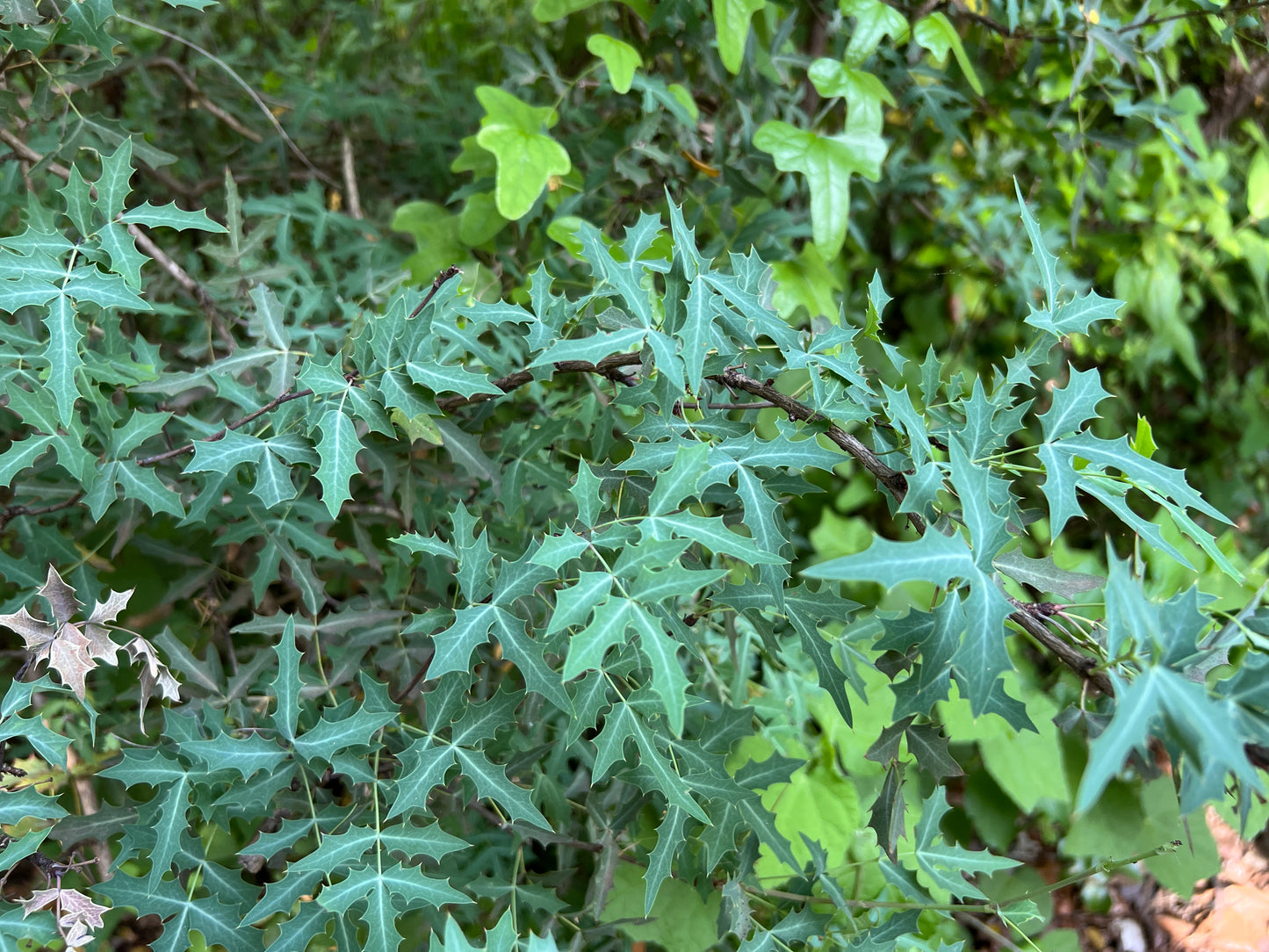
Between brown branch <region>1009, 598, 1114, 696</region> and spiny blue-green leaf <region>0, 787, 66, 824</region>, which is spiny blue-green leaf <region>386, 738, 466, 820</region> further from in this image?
brown branch <region>1009, 598, 1114, 696</region>

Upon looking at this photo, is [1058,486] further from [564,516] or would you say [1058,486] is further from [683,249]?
[564,516]

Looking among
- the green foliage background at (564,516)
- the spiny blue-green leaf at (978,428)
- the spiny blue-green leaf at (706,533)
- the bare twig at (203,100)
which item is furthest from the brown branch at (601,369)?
the bare twig at (203,100)

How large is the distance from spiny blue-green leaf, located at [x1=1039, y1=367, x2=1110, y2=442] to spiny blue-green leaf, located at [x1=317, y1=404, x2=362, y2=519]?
704mm

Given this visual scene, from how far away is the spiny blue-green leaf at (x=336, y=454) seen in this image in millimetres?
871

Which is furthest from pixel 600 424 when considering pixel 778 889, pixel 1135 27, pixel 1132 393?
pixel 1132 393

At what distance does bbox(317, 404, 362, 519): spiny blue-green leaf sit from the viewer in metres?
0.87

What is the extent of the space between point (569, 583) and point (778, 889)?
51cm

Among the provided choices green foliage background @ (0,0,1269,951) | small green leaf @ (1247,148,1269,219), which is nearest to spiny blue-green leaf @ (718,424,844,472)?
green foliage background @ (0,0,1269,951)

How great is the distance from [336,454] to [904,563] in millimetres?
578

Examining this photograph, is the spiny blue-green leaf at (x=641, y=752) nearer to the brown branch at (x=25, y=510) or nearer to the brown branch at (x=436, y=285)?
the brown branch at (x=436, y=285)

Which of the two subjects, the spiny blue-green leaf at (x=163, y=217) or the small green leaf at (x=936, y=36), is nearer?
the spiny blue-green leaf at (x=163, y=217)

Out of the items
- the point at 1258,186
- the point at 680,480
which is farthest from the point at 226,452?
the point at 1258,186

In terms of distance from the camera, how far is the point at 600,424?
1.10m

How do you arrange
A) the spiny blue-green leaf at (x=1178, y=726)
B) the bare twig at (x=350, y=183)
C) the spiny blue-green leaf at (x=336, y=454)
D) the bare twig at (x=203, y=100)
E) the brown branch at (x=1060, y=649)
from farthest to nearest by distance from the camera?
1. the bare twig at (x=350, y=183)
2. the bare twig at (x=203, y=100)
3. the spiny blue-green leaf at (x=336, y=454)
4. the brown branch at (x=1060, y=649)
5. the spiny blue-green leaf at (x=1178, y=726)
